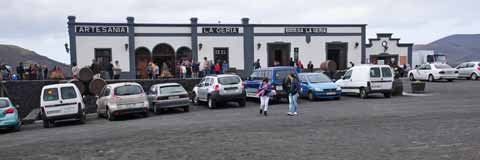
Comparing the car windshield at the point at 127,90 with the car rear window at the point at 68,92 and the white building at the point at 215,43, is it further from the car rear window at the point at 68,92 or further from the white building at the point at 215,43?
the white building at the point at 215,43

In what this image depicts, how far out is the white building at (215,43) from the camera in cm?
3209

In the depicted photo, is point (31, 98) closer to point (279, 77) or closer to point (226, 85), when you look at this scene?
point (226, 85)

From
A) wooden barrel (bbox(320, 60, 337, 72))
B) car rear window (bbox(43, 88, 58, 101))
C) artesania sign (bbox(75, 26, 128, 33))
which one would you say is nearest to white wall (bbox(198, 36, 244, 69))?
artesania sign (bbox(75, 26, 128, 33))

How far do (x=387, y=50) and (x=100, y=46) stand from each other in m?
26.0

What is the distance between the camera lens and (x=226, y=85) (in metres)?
20.3

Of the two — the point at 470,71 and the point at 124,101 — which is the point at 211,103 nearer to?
the point at 124,101

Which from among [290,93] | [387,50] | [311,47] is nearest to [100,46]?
[311,47]

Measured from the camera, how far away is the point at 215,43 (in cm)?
3472

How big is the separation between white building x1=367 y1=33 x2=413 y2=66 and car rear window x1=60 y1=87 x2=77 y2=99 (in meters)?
29.3

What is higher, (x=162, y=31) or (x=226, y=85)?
(x=162, y=31)

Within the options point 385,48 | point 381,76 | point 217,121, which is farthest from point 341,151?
point 385,48

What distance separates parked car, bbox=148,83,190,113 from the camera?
19453mm

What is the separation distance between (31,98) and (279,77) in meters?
14.4

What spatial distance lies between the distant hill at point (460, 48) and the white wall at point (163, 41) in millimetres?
56019
